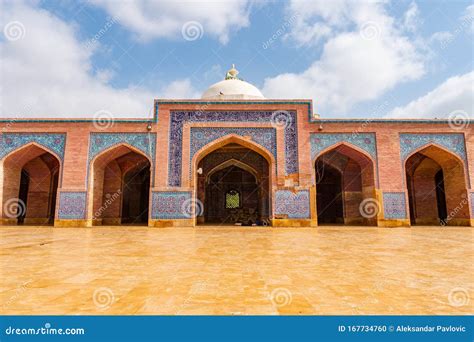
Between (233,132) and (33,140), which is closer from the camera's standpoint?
(33,140)

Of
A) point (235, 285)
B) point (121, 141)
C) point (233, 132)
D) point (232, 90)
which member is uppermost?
point (232, 90)

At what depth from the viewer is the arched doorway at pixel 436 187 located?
397 inches

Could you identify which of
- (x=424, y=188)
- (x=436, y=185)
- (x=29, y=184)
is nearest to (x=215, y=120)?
(x=29, y=184)

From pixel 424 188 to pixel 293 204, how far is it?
21.1 feet

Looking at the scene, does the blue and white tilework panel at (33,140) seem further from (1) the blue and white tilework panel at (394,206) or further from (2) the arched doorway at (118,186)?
(1) the blue and white tilework panel at (394,206)

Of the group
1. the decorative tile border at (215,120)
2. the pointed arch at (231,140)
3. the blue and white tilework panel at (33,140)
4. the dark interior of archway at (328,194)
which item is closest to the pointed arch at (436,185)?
the dark interior of archway at (328,194)

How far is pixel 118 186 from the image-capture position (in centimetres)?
1156

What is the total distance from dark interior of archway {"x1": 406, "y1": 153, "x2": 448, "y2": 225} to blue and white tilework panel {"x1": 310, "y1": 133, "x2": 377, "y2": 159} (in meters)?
3.05

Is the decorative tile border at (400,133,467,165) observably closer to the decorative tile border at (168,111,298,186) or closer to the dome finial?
the decorative tile border at (168,111,298,186)

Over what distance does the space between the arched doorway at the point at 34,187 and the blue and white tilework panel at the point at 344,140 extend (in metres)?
9.05

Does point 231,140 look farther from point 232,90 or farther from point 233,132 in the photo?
point 232,90
